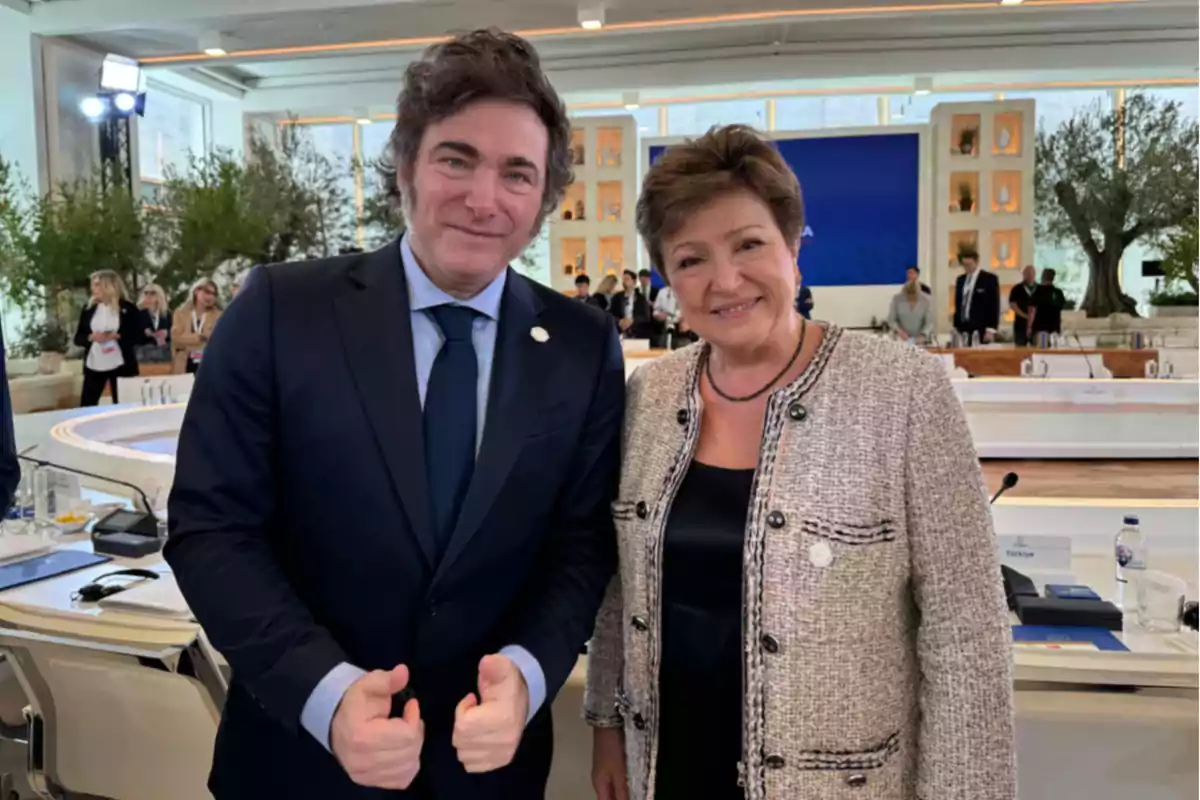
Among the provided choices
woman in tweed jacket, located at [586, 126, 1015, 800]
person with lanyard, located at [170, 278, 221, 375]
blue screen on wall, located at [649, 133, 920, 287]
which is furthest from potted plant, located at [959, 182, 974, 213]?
woman in tweed jacket, located at [586, 126, 1015, 800]

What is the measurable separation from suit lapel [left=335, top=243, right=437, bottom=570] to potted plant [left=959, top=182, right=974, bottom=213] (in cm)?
1358

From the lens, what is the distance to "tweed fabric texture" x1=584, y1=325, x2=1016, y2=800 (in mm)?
1275

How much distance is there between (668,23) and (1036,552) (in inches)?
394

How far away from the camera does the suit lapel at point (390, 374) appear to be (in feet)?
3.95

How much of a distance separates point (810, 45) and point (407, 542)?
508 inches

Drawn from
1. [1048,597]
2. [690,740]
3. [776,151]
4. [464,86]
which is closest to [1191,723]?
[1048,597]

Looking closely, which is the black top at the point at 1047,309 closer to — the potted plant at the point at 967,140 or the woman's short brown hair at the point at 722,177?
the potted plant at the point at 967,140

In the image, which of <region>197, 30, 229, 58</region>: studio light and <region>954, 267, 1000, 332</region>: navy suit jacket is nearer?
<region>954, 267, 1000, 332</region>: navy suit jacket

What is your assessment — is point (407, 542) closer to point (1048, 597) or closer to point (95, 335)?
point (1048, 597)

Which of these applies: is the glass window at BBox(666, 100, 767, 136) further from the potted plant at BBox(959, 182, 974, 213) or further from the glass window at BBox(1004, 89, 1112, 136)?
the glass window at BBox(1004, 89, 1112, 136)

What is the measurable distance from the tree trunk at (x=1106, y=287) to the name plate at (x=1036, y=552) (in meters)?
13.1

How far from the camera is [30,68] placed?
10883mm

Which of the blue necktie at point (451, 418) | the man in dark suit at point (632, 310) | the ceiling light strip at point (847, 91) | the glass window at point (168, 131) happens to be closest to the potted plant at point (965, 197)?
the ceiling light strip at point (847, 91)

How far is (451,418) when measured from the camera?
127cm
